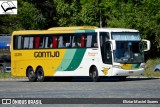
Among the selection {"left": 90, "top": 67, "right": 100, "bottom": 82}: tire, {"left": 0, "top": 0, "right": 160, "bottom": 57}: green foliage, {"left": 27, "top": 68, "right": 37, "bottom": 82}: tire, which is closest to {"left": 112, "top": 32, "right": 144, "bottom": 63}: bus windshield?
{"left": 90, "top": 67, "right": 100, "bottom": 82}: tire

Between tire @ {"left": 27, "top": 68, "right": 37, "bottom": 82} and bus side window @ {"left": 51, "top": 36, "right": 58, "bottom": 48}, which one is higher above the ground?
bus side window @ {"left": 51, "top": 36, "right": 58, "bottom": 48}

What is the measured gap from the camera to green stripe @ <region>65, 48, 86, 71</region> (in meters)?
41.1

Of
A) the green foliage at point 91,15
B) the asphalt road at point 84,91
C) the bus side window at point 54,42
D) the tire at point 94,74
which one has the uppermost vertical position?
the green foliage at point 91,15

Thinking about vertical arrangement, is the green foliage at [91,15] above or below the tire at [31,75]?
above

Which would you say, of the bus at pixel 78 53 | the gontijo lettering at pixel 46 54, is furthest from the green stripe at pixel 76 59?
the gontijo lettering at pixel 46 54

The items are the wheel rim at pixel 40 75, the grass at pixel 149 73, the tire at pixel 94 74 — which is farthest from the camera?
the grass at pixel 149 73

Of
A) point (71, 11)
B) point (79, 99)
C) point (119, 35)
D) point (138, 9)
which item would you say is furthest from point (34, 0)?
point (79, 99)

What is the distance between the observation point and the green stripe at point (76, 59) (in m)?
41.1

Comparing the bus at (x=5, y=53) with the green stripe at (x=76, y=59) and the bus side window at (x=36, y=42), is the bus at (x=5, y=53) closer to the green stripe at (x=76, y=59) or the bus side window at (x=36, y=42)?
the bus side window at (x=36, y=42)

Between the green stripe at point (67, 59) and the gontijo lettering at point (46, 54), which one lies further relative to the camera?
the gontijo lettering at point (46, 54)

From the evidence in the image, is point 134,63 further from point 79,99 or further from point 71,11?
point 71,11

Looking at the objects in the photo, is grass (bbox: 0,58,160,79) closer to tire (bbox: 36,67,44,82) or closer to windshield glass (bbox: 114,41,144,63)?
windshield glass (bbox: 114,41,144,63)

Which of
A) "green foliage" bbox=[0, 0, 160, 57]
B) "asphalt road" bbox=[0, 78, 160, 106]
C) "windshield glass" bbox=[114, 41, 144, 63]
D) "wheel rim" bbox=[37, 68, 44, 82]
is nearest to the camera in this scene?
"asphalt road" bbox=[0, 78, 160, 106]

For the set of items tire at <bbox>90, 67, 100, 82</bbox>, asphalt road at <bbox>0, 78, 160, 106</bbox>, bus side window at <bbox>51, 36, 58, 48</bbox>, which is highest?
bus side window at <bbox>51, 36, 58, 48</bbox>
